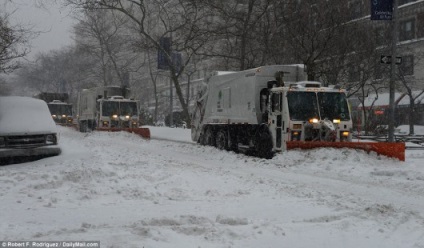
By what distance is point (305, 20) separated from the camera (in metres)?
24.6

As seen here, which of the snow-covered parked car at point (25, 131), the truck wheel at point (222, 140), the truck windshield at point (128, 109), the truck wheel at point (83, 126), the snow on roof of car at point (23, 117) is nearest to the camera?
the snow-covered parked car at point (25, 131)

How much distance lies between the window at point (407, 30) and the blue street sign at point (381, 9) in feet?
98.8

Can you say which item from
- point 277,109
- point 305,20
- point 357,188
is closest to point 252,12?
point 305,20

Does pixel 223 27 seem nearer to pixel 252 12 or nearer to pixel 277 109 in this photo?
pixel 252 12

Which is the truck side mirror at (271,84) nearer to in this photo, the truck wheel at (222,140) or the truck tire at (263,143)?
the truck tire at (263,143)

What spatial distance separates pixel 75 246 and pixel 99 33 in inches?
1812

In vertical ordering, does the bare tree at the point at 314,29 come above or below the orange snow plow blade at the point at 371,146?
above

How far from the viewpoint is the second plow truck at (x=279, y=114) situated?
48.4 feet

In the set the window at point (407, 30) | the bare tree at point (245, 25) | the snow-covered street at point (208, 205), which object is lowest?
the snow-covered street at point (208, 205)

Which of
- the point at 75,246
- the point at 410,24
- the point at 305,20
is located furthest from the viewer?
the point at 410,24

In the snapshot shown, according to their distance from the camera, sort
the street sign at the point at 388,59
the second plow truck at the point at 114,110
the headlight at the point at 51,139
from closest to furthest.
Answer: the headlight at the point at 51,139 → the street sign at the point at 388,59 → the second plow truck at the point at 114,110

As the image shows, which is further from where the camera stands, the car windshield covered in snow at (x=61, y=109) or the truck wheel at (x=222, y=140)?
the car windshield covered in snow at (x=61, y=109)

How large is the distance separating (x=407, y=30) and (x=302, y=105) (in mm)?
36243

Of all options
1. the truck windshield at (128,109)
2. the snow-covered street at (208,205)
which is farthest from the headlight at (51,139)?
the truck windshield at (128,109)
